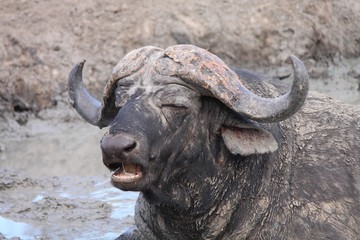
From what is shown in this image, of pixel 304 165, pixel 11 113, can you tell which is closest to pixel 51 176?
pixel 11 113

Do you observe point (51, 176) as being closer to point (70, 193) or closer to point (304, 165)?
point (70, 193)

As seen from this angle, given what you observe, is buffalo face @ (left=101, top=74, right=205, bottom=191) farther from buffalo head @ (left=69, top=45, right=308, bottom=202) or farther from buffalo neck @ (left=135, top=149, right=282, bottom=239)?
buffalo neck @ (left=135, top=149, right=282, bottom=239)

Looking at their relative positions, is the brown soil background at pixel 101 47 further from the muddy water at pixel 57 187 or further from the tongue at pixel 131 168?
the tongue at pixel 131 168

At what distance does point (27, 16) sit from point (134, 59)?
583cm

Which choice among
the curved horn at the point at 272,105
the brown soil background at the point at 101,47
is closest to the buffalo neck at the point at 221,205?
the curved horn at the point at 272,105

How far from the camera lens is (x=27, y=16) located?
11.4m

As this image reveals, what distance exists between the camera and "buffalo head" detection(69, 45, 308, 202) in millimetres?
5387

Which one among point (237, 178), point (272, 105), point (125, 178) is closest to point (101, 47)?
point (237, 178)

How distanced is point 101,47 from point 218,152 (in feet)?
19.3

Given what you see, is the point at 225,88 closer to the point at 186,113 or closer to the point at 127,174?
the point at 186,113

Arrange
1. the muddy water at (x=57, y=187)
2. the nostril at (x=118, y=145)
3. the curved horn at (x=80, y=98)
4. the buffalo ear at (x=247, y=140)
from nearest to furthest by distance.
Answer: the nostril at (x=118, y=145) < the buffalo ear at (x=247, y=140) < the curved horn at (x=80, y=98) < the muddy water at (x=57, y=187)

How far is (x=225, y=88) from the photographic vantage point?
18.4 feet

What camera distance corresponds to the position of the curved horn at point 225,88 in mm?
5566

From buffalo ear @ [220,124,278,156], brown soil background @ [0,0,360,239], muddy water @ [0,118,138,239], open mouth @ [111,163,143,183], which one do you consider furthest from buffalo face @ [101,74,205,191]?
brown soil background @ [0,0,360,239]
